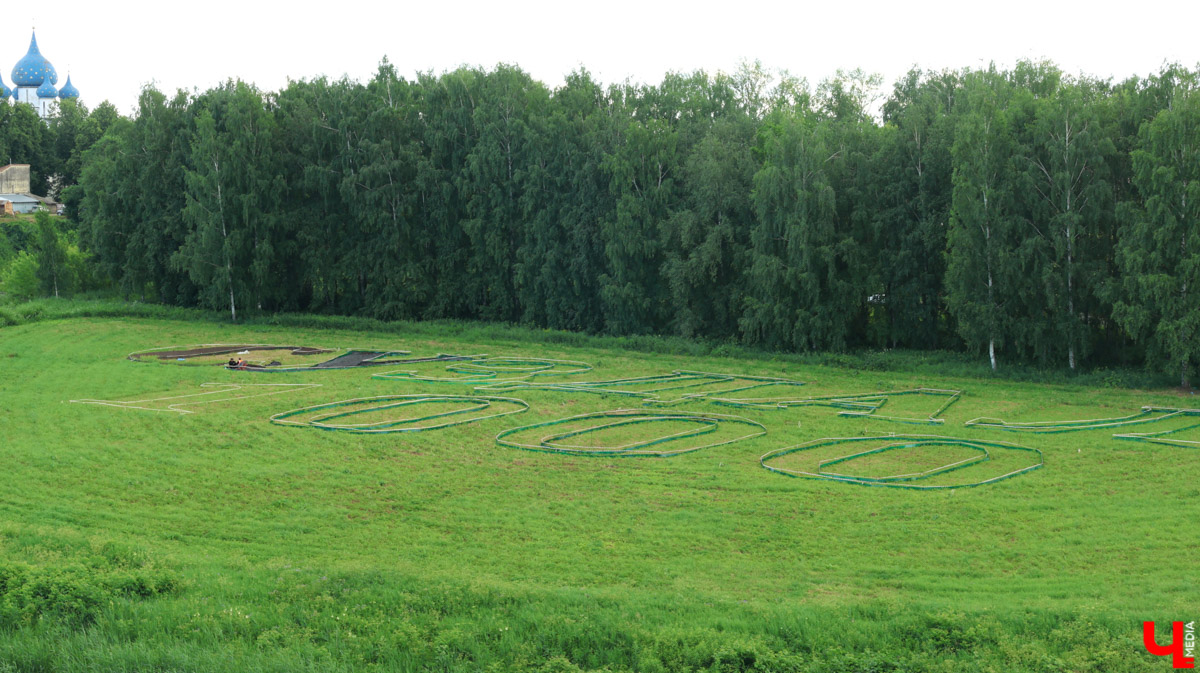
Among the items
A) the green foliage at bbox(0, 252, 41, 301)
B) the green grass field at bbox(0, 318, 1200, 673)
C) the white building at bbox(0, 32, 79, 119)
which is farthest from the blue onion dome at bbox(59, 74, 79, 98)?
the green grass field at bbox(0, 318, 1200, 673)

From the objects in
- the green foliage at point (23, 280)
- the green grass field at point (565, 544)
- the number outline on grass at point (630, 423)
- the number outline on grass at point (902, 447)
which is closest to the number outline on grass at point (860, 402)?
the green grass field at point (565, 544)

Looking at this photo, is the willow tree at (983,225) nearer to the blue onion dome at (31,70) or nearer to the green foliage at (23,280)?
the green foliage at (23,280)

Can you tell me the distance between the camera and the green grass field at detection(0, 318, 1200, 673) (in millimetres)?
11758

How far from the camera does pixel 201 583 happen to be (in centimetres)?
1387

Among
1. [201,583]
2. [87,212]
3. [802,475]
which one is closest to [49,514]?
[201,583]

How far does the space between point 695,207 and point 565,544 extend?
27533 mm

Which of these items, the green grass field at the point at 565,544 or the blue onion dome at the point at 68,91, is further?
the blue onion dome at the point at 68,91

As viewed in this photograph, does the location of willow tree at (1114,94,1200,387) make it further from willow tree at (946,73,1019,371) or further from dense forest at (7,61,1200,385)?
willow tree at (946,73,1019,371)

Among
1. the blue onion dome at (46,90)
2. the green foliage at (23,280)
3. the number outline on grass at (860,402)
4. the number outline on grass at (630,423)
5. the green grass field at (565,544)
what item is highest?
the blue onion dome at (46,90)

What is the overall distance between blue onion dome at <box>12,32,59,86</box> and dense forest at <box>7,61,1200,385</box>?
108m

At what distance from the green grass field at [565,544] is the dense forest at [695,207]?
5.98 metres

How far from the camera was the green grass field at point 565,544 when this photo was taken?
11758 millimetres

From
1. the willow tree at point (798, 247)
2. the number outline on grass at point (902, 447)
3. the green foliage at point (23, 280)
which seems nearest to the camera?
the number outline on grass at point (902, 447)

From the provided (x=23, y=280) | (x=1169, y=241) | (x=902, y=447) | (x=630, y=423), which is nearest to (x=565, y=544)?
(x=630, y=423)
